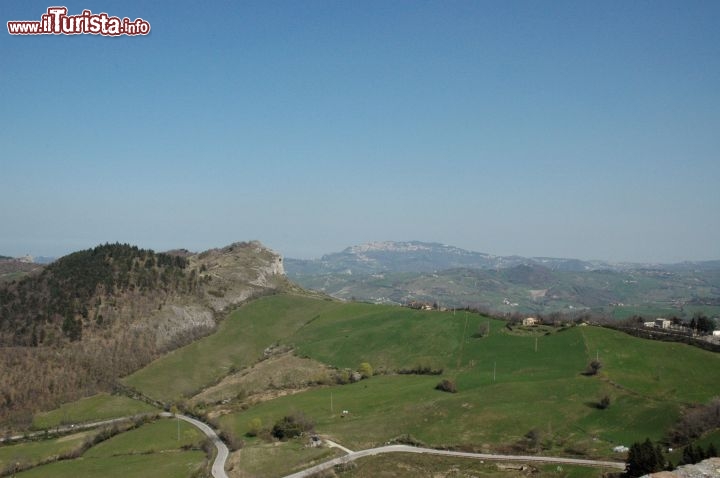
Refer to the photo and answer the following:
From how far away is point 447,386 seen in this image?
365 feet

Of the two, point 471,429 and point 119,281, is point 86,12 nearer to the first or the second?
point 471,429

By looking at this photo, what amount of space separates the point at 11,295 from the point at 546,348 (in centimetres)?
17412

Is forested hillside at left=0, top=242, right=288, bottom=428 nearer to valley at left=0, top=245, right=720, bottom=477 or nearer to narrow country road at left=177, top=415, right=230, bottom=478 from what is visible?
valley at left=0, top=245, right=720, bottom=477

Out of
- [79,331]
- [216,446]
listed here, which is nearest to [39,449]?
[216,446]

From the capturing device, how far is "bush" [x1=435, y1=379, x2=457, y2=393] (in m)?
111

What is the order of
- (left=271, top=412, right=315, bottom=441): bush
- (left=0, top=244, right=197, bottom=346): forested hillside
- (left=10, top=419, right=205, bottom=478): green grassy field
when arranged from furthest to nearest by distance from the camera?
(left=0, top=244, right=197, bottom=346): forested hillside
(left=271, top=412, right=315, bottom=441): bush
(left=10, top=419, right=205, bottom=478): green grassy field

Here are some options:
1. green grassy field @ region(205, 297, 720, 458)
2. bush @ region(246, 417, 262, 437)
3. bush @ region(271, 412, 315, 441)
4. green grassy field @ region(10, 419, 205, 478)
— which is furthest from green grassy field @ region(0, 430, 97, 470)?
bush @ region(271, 412, 315, 441)

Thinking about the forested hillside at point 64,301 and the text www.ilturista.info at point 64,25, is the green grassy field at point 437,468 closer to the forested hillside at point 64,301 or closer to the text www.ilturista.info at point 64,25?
the text www.ilturista.info at point 64,25

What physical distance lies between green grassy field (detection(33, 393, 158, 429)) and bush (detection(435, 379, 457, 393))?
69677 millimetres

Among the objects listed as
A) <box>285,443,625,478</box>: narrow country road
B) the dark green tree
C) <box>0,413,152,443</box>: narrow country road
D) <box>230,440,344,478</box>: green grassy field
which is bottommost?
<box>0,413,152,443</box>: narrow country road

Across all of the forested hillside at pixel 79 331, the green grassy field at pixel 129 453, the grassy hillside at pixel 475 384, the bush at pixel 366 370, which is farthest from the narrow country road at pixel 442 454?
the forested hillside at pixel 79 331

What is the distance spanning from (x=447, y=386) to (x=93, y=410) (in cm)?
8479

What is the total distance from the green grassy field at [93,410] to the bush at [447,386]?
229ft

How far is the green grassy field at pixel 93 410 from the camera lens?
12400 cm
